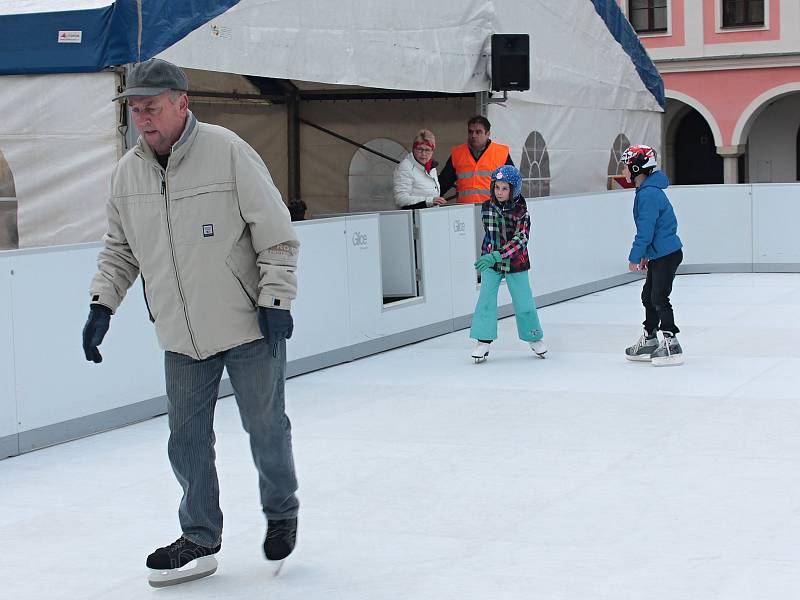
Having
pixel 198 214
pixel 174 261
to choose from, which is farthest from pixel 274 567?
pixel 198 214

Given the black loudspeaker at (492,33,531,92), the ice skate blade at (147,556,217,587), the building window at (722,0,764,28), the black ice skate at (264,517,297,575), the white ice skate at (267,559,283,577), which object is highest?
the building window at (722,0,764,28)

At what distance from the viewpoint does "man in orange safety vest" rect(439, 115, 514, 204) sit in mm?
13859

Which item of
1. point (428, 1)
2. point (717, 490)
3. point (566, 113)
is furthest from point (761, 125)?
point (717, 490)

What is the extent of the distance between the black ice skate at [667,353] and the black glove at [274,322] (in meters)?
5.93

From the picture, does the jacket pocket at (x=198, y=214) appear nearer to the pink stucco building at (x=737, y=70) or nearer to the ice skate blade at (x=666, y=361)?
the ice skate blade at (x=666, y=361)

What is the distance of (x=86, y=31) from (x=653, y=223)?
4.27 m

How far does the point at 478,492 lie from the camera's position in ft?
21.5

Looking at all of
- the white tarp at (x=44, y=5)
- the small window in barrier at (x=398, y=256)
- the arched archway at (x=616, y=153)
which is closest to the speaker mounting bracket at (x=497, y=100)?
the small window in barrier at (x=398, y=256)

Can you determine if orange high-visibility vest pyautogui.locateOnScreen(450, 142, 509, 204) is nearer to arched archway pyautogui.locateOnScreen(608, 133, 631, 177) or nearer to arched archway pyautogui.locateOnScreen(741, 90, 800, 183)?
arched archway pyautogui.locateOnScreen(608, 133, 631, 177)

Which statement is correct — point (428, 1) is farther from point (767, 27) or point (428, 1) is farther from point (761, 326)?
point (767, 27)

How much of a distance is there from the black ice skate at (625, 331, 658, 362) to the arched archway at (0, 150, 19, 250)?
15.2ft

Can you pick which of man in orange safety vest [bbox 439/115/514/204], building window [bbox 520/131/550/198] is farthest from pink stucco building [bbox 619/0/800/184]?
man in orange safety vest [bbox 439/115/514/204]

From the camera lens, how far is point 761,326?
498 inches

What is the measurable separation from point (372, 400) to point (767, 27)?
99.2 ft
